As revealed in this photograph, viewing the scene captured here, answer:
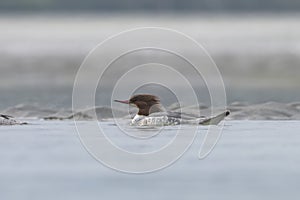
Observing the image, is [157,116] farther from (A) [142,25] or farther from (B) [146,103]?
(A) [142,25]

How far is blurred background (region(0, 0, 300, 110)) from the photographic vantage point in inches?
1132

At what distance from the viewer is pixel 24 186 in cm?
1416

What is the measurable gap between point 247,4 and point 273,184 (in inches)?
1341

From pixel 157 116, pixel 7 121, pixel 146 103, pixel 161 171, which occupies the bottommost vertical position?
pixel 161 171

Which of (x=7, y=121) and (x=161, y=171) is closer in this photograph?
(x=161, y=171)

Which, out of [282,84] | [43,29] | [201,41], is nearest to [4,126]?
[282,84]

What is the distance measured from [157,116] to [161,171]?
4006 mm

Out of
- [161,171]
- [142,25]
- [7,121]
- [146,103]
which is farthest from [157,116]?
[142,25]

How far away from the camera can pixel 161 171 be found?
50.0ft

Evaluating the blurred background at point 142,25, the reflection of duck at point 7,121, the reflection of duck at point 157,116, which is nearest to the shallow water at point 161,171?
the reflection of duck at point 157,116

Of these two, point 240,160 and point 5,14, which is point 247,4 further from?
point 240,160

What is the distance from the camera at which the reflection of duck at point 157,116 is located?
18969 mm

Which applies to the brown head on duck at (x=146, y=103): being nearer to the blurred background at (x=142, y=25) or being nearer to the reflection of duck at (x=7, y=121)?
the reflection of duck at (x=7, y=121)

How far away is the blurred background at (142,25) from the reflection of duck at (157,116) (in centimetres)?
376
